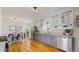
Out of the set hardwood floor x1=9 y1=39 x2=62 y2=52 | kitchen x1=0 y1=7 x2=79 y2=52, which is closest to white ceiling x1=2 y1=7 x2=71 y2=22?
kitchen x1=0 y1=7 x2=79 y2=52

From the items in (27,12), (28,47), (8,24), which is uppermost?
(27,12)

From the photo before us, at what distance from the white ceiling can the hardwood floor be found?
0.33m

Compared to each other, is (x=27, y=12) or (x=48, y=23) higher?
(x=27, y=12)

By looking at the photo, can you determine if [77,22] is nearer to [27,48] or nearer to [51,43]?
[51,43]

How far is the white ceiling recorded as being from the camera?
5.93 ft

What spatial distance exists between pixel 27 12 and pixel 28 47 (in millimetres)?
509

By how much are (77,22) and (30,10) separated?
71 centimetres

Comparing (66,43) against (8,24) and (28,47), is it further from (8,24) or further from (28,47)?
(8,24)

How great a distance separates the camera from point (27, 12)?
5.97 feet

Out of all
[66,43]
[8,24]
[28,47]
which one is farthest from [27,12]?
[66,43]

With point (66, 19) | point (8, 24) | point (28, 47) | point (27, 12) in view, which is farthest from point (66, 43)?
point (8, 24)

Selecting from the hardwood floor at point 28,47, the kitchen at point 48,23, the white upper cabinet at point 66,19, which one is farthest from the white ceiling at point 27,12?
the hardwood floor at point 28,47

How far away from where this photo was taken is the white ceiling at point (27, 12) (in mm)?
1808
